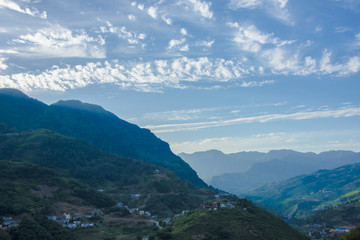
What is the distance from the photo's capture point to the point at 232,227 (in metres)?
75.1

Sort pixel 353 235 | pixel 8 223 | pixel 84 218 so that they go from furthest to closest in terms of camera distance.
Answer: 1. pixel 84 218
2. pixel 8 223
3. pixel 353 235

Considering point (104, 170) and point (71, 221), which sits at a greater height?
point (104, 170)

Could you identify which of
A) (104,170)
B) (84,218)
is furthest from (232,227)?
(104,170)

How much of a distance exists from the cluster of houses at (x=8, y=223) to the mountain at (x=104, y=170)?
6058 centimetres

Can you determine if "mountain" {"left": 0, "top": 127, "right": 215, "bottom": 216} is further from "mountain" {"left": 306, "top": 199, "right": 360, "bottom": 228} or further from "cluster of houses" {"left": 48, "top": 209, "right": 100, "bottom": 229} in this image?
"mountain" {"left": 306, "top": 199, "right": 360, "bottom": 228}

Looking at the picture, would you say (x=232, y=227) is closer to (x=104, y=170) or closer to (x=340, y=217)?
(x=104, y=170)

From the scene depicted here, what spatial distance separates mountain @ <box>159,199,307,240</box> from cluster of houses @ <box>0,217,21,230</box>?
34441 mm

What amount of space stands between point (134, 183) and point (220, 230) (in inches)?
3820

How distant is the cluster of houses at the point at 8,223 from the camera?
2563 inches

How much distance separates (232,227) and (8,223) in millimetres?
54561

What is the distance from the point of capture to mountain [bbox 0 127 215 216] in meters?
136

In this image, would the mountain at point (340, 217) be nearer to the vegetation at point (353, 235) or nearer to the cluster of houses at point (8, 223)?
the vegetation at point (353, 235)

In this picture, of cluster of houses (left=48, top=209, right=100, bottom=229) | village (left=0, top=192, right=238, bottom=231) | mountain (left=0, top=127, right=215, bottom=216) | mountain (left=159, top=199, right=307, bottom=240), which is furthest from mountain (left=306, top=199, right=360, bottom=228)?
cluster of houses (left=48, top=209, right=100, bottom=229)

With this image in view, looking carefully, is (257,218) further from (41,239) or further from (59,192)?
(59,192)
